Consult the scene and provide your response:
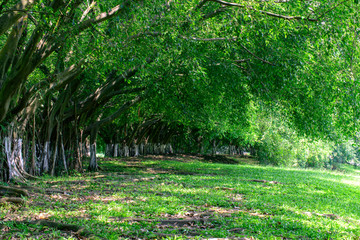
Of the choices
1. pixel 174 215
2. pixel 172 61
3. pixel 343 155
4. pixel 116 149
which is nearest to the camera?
pixel 174 215

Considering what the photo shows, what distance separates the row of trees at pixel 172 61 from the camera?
7836 mm

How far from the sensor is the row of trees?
7836 millimetres

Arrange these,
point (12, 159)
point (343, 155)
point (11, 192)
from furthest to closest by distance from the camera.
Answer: point (343, 155) → point (12, 159) → point (11, 192)

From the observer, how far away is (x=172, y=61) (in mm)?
11172

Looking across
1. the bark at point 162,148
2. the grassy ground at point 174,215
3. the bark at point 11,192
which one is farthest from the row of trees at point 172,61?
the bark at point 162,148

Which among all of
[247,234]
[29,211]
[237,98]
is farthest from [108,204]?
[237,98]

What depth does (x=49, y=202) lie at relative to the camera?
716cm

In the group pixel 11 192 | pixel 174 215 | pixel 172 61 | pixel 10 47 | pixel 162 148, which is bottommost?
pixel 174 215

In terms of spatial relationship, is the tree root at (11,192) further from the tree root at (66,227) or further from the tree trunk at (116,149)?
the tree trunk at (116,149)

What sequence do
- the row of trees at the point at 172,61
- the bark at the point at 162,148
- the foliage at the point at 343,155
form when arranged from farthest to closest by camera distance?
the foliage at the point at 343,155 → the bark at the point at 162,148 → the row of trees at the point at 172,61

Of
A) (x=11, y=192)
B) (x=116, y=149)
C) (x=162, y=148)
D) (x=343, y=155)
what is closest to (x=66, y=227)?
(x=11, y=192)

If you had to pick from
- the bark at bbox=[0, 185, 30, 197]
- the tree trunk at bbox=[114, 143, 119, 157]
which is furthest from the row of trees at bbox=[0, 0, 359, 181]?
the tree trunk at bbox=[114, 143, 119, 157]

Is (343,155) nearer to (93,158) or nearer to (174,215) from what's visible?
(93,158)

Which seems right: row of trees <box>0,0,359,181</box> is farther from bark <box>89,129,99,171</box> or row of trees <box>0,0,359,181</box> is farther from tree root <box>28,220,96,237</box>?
tree root <box>28,220,96,237</box>
